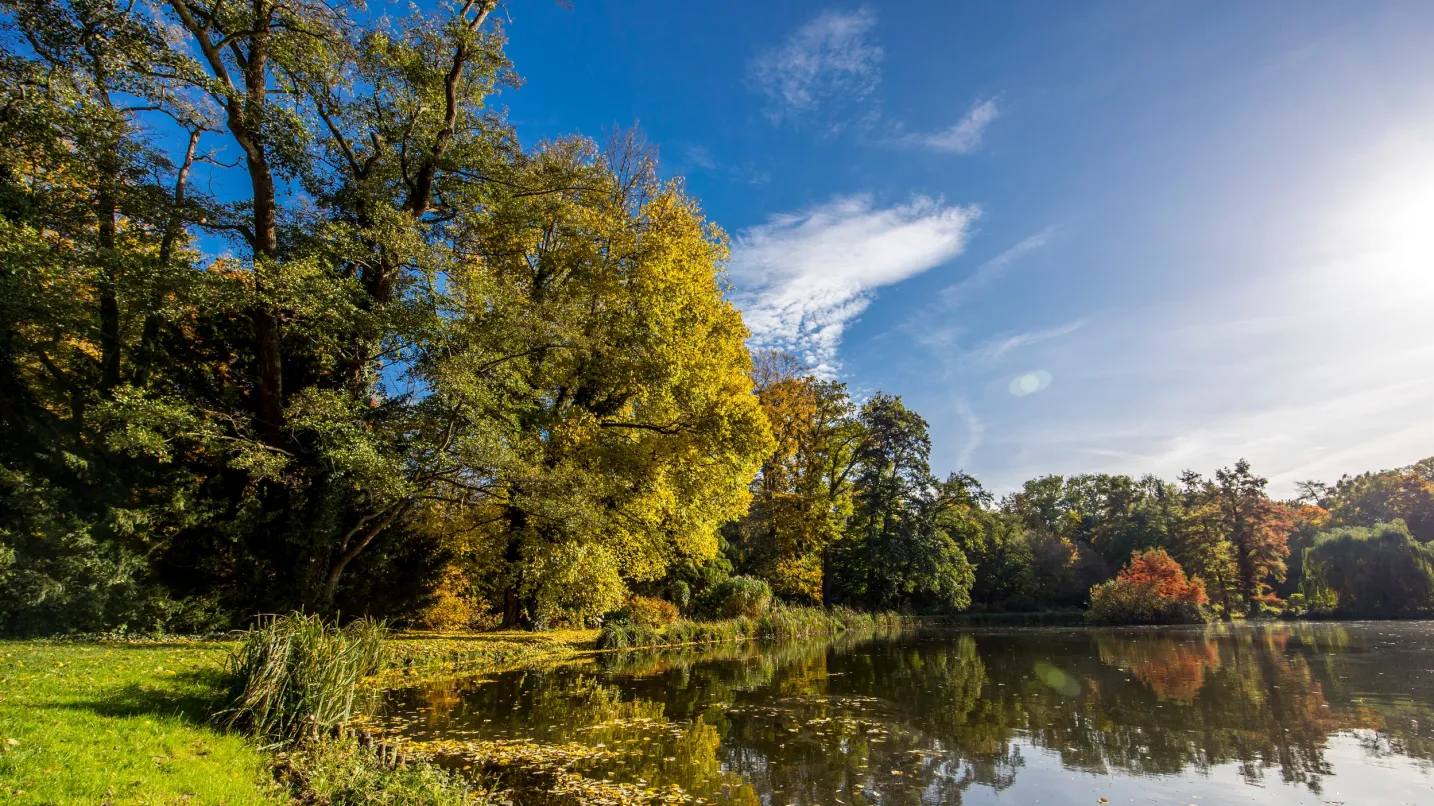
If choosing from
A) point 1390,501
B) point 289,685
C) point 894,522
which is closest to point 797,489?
point 894,522

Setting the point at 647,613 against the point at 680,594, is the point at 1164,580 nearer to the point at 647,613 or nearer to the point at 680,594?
the point at 680,594

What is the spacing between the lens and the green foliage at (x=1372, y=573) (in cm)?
2750

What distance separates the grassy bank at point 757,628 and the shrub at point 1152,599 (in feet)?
31.0

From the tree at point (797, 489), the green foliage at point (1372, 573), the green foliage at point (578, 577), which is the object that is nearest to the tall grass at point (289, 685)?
the green foliage at point (578, 577)

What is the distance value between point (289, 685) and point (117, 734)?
3.89 ft

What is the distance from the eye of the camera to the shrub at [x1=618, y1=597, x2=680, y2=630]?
20.0 m

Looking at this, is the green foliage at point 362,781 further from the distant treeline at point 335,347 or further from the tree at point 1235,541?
the tree at point 1235,541

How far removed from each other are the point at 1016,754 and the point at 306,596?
13.1m

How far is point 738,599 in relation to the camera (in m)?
24.0

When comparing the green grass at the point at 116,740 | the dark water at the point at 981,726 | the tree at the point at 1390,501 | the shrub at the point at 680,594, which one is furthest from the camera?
the tree at the point at 1390,501

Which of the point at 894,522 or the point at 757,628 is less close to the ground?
the point at 894,522

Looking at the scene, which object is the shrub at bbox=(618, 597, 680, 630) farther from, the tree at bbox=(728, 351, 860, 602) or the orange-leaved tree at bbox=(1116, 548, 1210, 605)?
the orange-leaved tree at bbox=(1116, 548, 1210, 605)

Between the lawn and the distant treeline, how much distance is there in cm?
Result: 335

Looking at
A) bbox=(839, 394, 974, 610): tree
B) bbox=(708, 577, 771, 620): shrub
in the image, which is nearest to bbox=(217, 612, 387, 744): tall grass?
bbox=(708, 577, 771, 620): shrub
